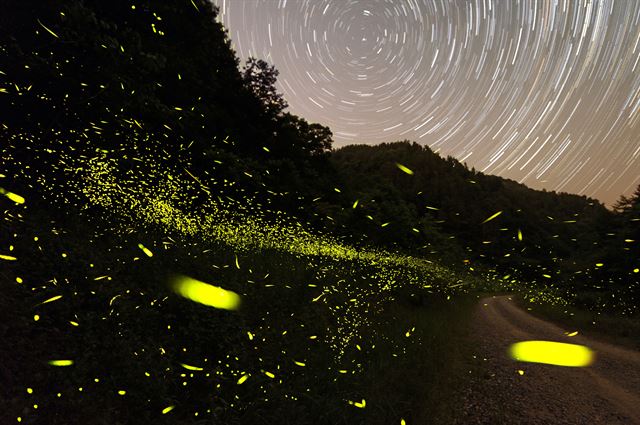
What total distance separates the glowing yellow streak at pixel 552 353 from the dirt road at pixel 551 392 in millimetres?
311

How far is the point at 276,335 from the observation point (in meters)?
6.93

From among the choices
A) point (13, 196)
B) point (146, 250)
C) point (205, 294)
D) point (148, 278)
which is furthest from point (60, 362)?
point (13, 196)

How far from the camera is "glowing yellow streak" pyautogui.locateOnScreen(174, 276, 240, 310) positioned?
6340 mm

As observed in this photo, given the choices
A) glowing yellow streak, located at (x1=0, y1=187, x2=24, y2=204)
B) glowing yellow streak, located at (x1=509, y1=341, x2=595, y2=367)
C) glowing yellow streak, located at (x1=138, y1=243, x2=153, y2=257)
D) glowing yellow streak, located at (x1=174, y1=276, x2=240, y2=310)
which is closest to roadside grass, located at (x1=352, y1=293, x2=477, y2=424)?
glowing yellow streak, located at (x1=509, y1=341, x2=595, y2=367)

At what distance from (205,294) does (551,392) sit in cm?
746

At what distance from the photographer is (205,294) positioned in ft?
21.7

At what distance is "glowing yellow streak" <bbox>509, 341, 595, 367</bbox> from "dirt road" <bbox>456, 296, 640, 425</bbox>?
311 millimetres

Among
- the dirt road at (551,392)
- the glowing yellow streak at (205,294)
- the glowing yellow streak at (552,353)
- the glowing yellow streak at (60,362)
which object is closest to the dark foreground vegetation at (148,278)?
the glowing yellow streak at (60,362)

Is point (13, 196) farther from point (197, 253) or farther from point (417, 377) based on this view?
point (417, 377)

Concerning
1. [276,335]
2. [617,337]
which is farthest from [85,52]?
[617,337]

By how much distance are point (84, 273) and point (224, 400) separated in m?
3.03

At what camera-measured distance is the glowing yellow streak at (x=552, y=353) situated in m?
10.2

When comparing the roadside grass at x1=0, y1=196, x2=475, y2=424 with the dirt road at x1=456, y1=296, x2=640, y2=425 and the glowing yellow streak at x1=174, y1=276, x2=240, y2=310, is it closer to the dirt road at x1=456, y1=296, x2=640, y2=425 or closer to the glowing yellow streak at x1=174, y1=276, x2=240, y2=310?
the glowing yellow streak at x1=174, y1=276, x2=240, y2=310

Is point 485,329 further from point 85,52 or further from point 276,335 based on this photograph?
point 85,52
